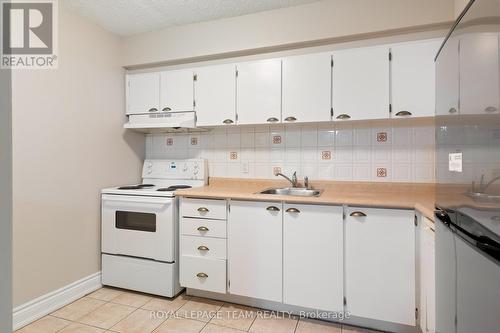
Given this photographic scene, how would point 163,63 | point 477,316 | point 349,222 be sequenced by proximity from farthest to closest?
point 163,63
point 349,222
point 477,316

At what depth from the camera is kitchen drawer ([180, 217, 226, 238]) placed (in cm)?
216

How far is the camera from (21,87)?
75.1 inches

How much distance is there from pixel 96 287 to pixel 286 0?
2.96 m

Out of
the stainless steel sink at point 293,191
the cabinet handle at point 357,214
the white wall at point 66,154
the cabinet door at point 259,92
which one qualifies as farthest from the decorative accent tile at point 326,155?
the white wall at point 66,154

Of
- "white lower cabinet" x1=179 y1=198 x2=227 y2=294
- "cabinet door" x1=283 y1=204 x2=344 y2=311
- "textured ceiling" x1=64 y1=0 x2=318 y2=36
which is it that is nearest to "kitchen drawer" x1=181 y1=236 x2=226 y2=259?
"white lower cabinet" x1=179 y1=198 x2=227 y2=294

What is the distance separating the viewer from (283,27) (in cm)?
228

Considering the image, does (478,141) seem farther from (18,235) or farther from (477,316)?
(18,235)

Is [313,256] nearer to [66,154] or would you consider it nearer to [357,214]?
[357,214]

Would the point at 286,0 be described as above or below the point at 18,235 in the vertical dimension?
above

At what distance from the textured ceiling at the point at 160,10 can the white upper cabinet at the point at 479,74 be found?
169 cm

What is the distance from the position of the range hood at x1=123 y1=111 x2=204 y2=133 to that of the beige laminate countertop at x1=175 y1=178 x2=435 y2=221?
2.09ft

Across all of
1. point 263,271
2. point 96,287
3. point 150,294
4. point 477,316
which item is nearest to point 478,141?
point 477,316

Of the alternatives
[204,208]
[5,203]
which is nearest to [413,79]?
[204,208]

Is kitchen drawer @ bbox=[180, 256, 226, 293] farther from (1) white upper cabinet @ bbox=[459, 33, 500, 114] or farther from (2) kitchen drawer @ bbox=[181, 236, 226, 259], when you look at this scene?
(1) white upper cabinet @ bbox=[459, 33, 500, 114]
